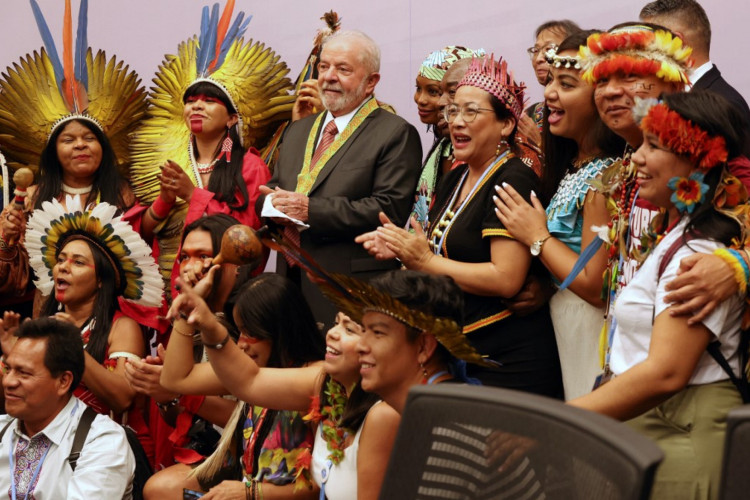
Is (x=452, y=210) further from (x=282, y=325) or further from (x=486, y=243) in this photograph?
(x=282, y=325)

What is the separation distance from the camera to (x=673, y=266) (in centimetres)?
222

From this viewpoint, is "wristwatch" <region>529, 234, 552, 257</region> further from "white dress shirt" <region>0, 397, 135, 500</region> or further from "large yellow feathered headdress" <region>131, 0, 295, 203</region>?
"large yellow feathered headdress" <region>131, 0, 295, 203</region>

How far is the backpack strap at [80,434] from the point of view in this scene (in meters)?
3.38

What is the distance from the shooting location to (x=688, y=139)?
2.23 metres

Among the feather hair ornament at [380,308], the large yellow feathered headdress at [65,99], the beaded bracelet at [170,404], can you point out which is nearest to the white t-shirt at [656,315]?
the feather hair ornament at [380,308]

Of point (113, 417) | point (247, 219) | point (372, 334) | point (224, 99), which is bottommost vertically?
point (113, 417)

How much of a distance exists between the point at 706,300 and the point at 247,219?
8.21 feet

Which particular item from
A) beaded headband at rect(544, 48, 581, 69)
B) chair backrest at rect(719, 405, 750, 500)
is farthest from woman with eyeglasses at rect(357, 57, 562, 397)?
chair backrest at rect(719, 405, 750, 500)

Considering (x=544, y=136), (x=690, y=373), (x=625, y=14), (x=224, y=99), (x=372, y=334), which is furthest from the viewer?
(x=224, y=99)

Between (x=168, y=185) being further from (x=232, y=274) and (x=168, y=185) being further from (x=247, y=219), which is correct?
(x=232, y=274)

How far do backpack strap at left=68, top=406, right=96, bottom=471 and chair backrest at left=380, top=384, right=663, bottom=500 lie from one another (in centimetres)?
238

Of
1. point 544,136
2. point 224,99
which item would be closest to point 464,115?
point 544,136

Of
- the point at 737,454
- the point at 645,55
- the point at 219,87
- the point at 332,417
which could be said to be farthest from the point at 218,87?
the point at 737,454

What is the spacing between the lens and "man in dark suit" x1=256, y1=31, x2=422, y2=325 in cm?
377
